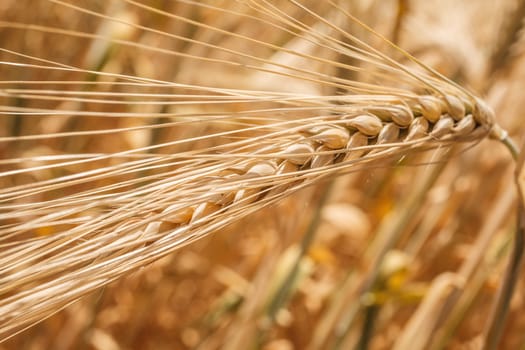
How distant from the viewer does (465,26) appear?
1.25 m

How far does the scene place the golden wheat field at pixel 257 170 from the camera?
0.49 meters

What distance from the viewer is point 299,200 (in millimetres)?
1129

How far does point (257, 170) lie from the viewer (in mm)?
525

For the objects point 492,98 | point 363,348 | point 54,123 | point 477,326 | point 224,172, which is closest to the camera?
point 224,172

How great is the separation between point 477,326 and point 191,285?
2.15ft

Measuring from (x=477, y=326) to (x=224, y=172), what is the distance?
124cm

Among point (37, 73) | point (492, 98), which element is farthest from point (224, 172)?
point (37, 73)

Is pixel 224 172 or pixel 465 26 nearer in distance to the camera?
pixel 224 172

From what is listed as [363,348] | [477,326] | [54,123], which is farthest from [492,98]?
[54,123]

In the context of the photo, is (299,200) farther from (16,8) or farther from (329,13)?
(16,8)

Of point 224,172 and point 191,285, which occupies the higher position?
point 224,172

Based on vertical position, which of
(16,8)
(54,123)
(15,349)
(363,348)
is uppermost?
(16,8)

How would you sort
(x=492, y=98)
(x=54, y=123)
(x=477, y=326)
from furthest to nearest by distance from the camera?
1. (x=477, y=326)
2. (x=54, y=123)
3. (x=492, y=98)

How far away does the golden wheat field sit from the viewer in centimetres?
49
